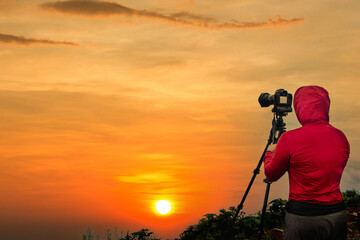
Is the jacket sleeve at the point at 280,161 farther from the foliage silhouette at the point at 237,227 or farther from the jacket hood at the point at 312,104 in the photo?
the foliage silhouette at the point at 237,227

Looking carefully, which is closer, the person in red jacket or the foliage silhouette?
the person in red jacket

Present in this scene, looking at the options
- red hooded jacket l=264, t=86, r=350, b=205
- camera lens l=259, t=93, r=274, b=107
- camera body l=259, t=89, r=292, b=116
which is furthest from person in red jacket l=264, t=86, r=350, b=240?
camera lens l=259, t=93, r=274, b=107

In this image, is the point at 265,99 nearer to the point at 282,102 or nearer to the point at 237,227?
the point at 282,102

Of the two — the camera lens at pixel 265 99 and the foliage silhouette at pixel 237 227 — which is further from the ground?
the camera lens at pixel 265 99

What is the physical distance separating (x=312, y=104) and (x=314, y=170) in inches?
38.9

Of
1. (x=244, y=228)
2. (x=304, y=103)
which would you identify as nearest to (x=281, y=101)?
(x=304, y=103)

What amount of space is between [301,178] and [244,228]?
7.66 meters

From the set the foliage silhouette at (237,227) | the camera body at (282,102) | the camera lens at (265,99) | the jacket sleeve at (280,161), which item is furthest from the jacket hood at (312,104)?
the foliage silhouette at (237,227)

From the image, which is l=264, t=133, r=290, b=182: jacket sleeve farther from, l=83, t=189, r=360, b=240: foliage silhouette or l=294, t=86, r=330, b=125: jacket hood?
l=83, t=189, r=360, b=240: foliage silhouette

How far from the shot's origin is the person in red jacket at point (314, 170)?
23.2ft

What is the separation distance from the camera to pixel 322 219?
23.4 feet

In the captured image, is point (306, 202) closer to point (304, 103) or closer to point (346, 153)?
point (346, 153)

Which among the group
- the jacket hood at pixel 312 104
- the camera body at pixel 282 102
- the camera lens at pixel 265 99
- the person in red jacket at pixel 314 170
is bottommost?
the person in red jacket at pixel 314 170

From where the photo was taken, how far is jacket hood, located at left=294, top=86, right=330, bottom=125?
7250mm
